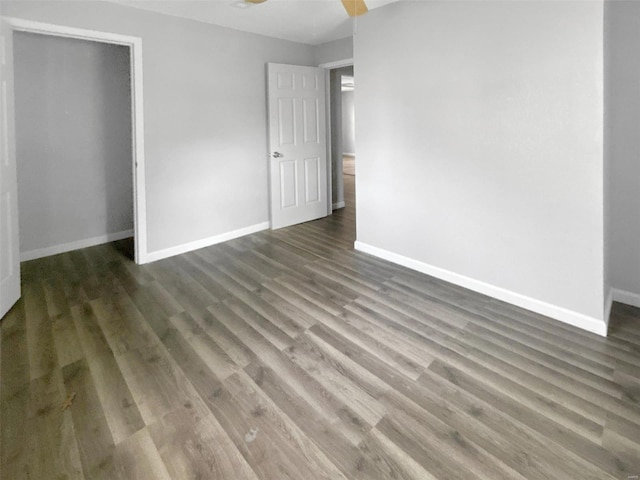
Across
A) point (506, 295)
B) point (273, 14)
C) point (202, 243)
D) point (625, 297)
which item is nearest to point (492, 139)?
point (506, 295)

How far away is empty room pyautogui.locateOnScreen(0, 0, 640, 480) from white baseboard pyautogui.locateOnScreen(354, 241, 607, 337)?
18 mm

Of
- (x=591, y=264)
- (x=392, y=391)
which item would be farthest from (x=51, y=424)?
(x=591, y=264)

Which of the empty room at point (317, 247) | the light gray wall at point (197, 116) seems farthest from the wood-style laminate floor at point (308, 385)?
the light gray wall at point (197, 116)

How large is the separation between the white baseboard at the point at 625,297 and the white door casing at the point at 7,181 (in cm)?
445

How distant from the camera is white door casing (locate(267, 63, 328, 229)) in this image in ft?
14.7

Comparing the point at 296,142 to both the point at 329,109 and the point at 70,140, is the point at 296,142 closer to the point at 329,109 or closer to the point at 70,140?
the point at 329,109

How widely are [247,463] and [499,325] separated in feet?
6.01

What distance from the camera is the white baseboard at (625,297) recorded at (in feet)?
8.64

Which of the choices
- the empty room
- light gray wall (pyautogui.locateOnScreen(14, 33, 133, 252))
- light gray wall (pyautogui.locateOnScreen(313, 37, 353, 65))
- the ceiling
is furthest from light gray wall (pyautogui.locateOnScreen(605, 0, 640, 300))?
light gray wall (pyautogui.locateOnScreen(14, 33, 133, 252))

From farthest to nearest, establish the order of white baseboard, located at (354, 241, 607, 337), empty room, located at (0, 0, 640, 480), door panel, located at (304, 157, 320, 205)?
door panel, located at (304, 157, 320, 205)
white baseboard, located at (354, 241, 607, 337)
empty room, located at (0, 0, 640, 480)

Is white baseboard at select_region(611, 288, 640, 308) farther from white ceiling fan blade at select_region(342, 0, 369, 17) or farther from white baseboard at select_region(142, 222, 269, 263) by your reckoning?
white baseboard at select_region(142, 222, 269, 263)

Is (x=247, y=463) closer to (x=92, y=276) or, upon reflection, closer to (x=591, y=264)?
(x=591, y=264)

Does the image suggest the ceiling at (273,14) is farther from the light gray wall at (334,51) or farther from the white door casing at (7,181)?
the white door casing at (7,181)

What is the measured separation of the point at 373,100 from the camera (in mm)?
3451
